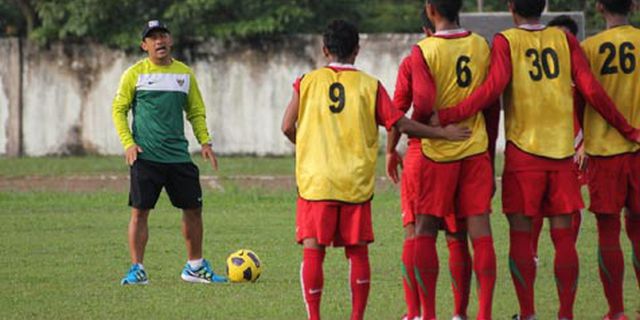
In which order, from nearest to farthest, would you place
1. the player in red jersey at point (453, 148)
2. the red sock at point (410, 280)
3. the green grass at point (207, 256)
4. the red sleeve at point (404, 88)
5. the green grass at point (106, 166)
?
1. the player in red jersey at point (453, 148)
2. the red sleeve at point (404, 88)
3. the red sock at point (410, 280)
4. the green grass at point (207, 256)
5. the green grass at point (106, 166)

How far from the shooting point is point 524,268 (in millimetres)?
10930

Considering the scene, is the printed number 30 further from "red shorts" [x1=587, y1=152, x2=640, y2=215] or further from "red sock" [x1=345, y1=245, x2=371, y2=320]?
"red shorts" [x1=587, y1=152, x2=640, y2=215]

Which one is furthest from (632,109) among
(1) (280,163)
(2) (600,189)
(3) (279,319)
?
(1) (280,163)

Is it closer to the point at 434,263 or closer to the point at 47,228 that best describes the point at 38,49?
the point at 47,228

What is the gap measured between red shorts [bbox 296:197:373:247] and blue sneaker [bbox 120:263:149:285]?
3.37 m

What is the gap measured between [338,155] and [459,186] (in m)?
0.82

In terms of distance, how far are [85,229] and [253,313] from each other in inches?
291

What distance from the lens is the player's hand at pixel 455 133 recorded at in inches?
420

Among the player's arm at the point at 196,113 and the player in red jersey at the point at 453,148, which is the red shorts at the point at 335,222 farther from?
the player's arm at the point at 196,113

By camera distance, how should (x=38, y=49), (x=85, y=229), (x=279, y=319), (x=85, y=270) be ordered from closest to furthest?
(x=279, y=319) < (x=85, y=270) < (x=85, y=229) < (x=38, y=49)

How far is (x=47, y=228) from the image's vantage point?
19281 mm

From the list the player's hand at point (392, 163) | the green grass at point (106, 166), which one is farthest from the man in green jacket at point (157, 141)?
the green grass at point (106, 166)

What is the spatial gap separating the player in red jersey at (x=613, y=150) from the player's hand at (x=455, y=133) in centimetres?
108

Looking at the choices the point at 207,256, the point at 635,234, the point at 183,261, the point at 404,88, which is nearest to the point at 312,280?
the point at 404,88
